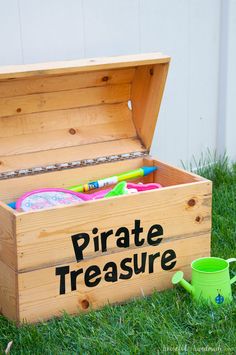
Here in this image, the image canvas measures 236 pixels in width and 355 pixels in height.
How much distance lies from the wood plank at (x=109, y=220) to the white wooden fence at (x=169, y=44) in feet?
1.93

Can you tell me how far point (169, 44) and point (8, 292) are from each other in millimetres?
1211

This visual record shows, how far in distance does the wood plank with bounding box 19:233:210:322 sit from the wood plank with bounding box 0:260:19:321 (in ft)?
0.07

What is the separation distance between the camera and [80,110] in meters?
2.25

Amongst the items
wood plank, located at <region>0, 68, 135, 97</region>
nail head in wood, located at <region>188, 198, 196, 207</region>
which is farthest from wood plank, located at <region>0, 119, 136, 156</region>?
nail head in wood, located at <region>188, 198, 196, 207</region>

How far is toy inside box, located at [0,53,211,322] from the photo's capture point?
189cm

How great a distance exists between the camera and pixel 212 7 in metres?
2.87

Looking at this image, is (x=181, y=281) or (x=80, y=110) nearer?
(x=181, y=281)

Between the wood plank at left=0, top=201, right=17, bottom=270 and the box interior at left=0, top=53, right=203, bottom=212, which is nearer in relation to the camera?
the wood plank at left=0, top=201, right=17, bottom=270

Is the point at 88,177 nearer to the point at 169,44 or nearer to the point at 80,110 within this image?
the point at 80,110

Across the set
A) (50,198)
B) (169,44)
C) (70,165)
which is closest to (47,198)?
(50,198)

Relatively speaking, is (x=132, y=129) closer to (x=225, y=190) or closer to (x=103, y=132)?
(x=103, y=132)

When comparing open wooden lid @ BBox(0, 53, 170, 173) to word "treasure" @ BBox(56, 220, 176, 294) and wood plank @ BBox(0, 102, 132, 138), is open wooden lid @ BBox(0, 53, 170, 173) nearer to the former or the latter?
wood plank @ BBox(0, 102, 132, 138)

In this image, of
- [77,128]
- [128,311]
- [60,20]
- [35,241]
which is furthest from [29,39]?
[128,311]

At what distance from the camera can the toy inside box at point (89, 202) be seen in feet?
6.21
